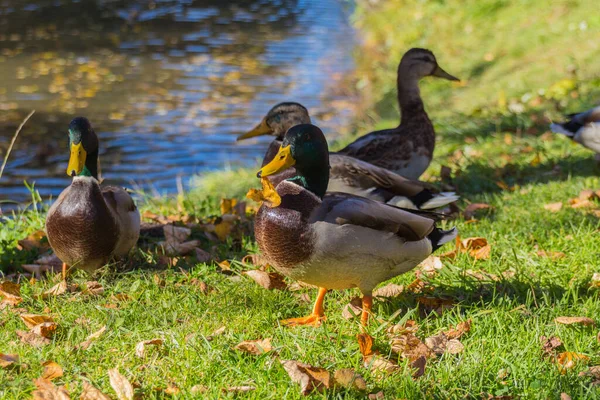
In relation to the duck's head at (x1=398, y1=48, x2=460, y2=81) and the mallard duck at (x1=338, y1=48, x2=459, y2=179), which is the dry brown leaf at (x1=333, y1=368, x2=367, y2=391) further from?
the duck's head at (x1=398, y1=48, x2=460, y2=81)

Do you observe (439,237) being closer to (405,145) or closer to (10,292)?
(405,145)

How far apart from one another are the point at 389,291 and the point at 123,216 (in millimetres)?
1403

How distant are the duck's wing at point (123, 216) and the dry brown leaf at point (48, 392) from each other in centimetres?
131

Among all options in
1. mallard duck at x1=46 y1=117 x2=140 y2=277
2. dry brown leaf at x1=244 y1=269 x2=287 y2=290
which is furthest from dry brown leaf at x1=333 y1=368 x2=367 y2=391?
mallard duck at x1=46 y1=117 x2=140 y2=277

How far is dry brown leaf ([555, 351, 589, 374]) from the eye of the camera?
298cm

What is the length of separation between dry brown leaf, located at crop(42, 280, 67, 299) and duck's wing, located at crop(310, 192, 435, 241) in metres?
1.39

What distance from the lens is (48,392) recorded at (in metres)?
2.83

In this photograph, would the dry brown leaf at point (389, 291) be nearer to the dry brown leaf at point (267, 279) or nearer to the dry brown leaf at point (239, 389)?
the dry brown leaf at point (267, 279)

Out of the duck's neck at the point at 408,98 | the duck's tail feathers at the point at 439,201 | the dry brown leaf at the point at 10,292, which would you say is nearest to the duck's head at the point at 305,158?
the duck's tail feathers at the point at 439,201

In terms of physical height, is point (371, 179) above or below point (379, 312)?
above

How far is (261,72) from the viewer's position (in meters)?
13.6

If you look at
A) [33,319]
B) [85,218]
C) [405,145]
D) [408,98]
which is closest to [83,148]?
[85,218]

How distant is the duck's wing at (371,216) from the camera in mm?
3303

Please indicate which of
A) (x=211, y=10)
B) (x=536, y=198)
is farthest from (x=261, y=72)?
(x=536, y=198)
